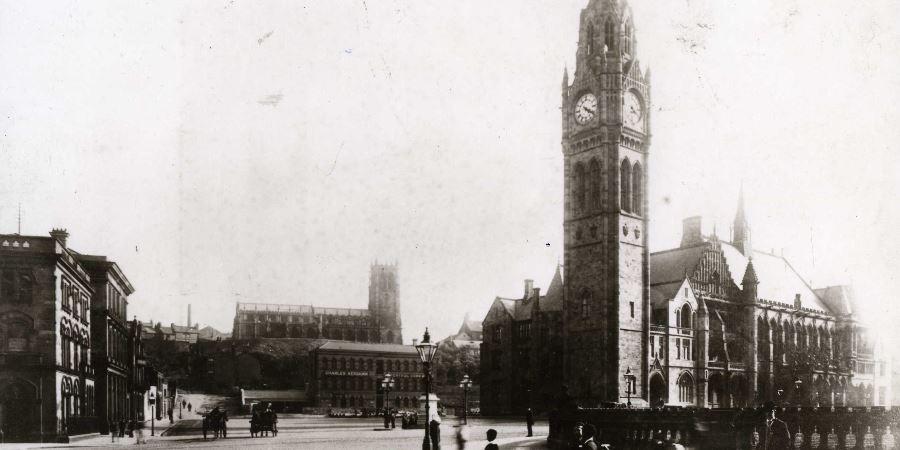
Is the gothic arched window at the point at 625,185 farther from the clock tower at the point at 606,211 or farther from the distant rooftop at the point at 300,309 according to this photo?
the distant rooftop at the point at 300,309

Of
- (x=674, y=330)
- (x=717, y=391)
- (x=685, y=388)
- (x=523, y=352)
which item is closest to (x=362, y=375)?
(x=523, y=352)

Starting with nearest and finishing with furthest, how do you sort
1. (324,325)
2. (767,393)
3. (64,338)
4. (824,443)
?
(824,443) → (64,338) → (767,393) → (324,325)

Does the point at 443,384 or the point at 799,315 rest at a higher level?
the point at 799,315


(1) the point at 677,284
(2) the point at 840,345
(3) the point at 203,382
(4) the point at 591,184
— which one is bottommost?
(3) the point at 203,382

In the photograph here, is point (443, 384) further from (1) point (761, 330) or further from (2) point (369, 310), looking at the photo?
(1) point (761, 330)

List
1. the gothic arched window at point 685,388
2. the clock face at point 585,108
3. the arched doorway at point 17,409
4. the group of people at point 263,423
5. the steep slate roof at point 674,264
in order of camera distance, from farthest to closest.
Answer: the steep slate roof at point 674,264 → the gothic arched window at point 685,388 → the clock face at point 585,108 → the group of people at point 263,423 → the arched doorway at point 17,409

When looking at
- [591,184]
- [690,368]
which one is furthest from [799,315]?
[591,184]

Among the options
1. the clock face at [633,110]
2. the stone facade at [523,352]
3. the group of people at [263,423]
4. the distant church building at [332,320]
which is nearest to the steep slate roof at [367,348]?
the distant church building at [332,320]
